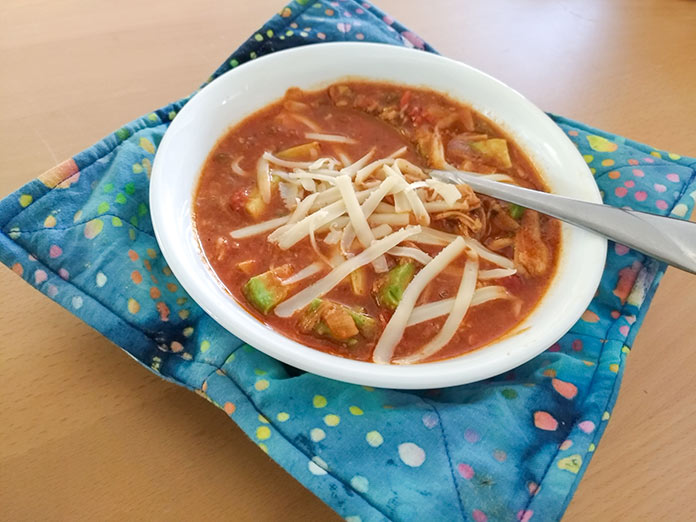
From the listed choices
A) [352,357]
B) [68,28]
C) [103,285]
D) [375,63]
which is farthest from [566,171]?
[68,28]

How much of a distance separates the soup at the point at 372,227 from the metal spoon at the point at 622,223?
0.21ft

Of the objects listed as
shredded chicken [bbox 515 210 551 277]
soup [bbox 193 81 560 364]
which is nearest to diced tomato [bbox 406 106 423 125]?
soup [bbox 193 81 560 364]

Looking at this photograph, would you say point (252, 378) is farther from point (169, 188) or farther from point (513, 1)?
point (513, 1)

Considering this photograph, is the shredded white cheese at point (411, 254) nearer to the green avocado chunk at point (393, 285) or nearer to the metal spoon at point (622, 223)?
the green avocado chunk at point (393, 285)

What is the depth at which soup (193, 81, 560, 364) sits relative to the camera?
4.12ft

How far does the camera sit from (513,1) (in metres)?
2.44

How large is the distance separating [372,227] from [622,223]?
55cm

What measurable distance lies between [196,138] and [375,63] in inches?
23.3

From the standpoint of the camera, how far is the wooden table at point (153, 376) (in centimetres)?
107

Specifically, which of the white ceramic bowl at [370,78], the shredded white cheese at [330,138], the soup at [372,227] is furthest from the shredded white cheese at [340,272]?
the shredded white cheese at [330,138]

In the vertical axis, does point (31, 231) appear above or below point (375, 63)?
below

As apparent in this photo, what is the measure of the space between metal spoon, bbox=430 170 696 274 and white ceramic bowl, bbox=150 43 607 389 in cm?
4

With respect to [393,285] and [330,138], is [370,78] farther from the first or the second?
[393,285]

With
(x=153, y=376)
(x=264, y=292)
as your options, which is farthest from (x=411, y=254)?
(x=153, y=376)
